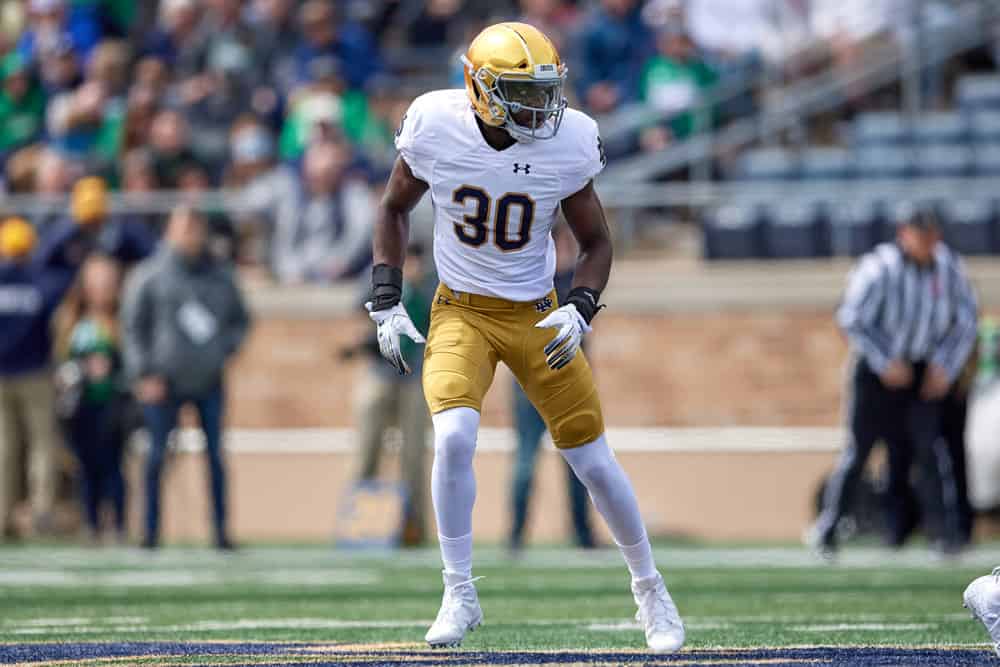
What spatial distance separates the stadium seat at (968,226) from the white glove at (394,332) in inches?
326

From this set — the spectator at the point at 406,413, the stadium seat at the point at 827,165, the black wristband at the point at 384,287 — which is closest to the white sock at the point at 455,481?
the black wristband at the point at 384,287

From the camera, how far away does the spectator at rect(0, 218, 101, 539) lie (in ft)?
42.3

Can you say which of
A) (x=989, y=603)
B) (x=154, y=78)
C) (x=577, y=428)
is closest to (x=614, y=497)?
(x=577, y=428)

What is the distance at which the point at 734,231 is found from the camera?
14.1m

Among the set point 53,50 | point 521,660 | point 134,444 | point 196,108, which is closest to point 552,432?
point 521,660

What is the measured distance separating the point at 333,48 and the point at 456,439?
35.7 ft

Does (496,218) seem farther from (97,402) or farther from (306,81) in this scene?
(306,81)

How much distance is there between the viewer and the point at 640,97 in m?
15.0

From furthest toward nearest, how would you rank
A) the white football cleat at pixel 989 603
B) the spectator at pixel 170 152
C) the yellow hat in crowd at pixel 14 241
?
the spectator at pixel 170 152 → the yellow hat in crowd at pixel 14 241 → the white football cleat at pixel 989 603

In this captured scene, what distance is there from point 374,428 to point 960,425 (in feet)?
12.4

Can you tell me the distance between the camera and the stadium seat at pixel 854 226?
1375 centimetres

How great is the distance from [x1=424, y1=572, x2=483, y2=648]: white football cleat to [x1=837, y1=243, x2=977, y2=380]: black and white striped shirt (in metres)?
5.21

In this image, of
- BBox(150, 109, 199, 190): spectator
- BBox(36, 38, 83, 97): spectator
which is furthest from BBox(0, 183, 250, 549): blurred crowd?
BBox(36, 38, 83, 97): spectator

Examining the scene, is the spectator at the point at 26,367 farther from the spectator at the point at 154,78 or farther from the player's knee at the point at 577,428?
the player's knee at the point at 577,428
